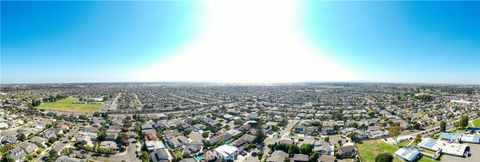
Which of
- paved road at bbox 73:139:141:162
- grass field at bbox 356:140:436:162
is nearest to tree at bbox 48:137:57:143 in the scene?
paved road at bbox 73:139:141:162

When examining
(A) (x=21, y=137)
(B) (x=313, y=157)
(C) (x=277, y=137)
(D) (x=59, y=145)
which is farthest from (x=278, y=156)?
(A) (x=21, y=137)

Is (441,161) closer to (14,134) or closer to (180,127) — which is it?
(180,127)

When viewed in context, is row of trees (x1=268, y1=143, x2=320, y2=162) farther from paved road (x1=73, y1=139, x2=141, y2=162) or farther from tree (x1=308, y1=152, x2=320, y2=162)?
paved road (x1=73, y1=139, x2=141, y2=162)

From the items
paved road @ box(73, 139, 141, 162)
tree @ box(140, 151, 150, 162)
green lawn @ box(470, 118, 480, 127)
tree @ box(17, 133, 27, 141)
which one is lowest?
paved road @ box(73, 139, 141, 162)

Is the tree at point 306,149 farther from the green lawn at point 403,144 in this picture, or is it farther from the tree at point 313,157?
the green lawn at point 403,144

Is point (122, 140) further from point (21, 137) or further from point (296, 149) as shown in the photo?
point (296, 149)

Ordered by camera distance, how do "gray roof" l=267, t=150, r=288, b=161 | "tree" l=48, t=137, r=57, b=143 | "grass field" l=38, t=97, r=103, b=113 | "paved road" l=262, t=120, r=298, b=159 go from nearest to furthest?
"gray roof" l=267, t=150, r=288, b=161, "paved road" l=262, t=120, r=298, b=159, "tree" l=48, t=137, r=57, b=143, "grass field" l=38, t=97, r=103, b=113

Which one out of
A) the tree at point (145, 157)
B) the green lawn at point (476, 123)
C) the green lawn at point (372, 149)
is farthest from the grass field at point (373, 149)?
the tree at point (145, 157)

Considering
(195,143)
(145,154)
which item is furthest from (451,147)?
(145,154)

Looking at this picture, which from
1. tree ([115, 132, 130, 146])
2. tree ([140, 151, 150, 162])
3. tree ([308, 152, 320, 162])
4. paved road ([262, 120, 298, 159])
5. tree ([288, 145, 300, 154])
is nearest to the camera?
tree ([308, 152, 320, 162])
